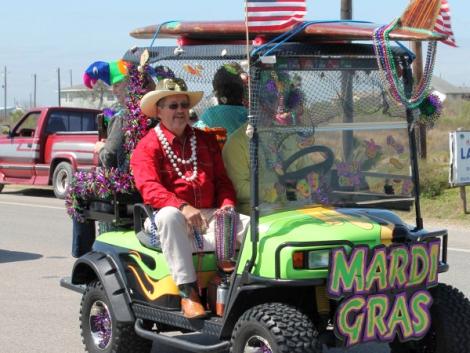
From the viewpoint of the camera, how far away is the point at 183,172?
5.82 meters

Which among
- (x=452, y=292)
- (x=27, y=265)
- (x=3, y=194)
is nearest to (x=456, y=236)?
(x=27, y=265)

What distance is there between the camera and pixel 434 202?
1620 centimetres

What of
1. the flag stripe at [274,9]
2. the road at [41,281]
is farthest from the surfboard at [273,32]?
the road at [41,281]

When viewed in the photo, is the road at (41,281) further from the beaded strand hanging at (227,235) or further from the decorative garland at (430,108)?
the decorative garland at (430,108)

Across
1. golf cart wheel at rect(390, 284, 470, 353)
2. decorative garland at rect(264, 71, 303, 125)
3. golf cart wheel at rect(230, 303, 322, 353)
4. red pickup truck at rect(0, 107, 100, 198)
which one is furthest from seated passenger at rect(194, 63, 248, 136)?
red pickup truck at rect(0, 107, 100, 198)

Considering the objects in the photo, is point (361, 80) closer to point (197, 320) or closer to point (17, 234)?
point (197, 320)

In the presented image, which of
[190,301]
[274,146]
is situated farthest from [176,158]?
[190,301]

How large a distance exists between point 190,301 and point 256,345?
0.58 meters

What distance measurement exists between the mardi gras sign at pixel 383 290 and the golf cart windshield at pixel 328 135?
60 cm

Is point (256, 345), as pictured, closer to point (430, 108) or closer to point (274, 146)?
point (274, 146)

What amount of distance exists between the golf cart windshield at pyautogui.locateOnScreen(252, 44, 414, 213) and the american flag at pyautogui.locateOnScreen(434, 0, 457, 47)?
18.3 inches

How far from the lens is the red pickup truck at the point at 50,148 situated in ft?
62.2

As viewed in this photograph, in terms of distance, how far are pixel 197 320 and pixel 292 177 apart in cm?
96

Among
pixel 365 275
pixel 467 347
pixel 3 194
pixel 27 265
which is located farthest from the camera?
pixel 3 194
